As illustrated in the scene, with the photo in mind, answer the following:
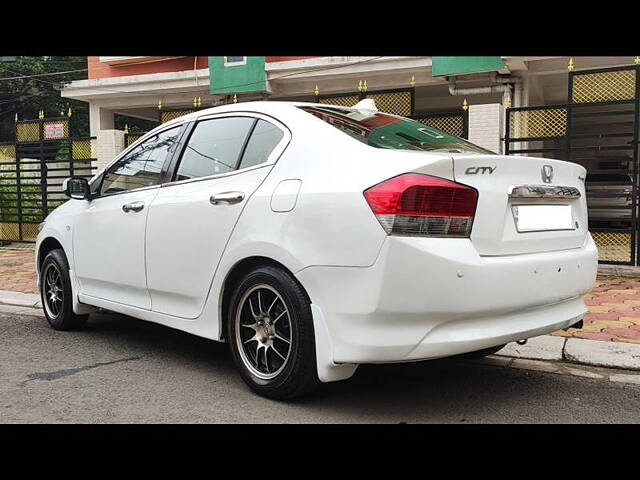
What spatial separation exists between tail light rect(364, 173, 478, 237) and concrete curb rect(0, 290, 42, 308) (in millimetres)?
A: 4886

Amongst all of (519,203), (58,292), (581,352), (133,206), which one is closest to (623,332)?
(581,352)

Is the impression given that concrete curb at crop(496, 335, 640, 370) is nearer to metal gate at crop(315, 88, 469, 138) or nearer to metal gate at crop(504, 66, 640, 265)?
metal gate at crop(504, 66, 640, 265)

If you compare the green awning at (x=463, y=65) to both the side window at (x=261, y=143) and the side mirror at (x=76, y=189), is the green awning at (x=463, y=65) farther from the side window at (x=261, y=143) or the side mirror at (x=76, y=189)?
the side window at (x=261, y=143)

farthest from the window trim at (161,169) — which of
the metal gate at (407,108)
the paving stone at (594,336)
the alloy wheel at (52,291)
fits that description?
the metal gate at (407,108)

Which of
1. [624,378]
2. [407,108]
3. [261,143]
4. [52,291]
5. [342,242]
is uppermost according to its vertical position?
[407,108]

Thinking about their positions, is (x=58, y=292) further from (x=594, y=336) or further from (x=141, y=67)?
(x=141, y=67)

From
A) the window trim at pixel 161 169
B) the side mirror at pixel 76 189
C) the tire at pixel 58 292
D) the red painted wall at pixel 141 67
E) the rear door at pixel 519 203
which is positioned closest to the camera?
the rear door at pixel 519 203

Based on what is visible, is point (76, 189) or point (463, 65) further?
point (463, 65)

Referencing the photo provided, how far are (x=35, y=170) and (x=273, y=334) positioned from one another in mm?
11096

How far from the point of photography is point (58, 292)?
5.35 m

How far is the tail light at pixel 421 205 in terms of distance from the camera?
2.84 meters

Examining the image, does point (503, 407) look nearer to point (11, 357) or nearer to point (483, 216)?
point (483, 216)
